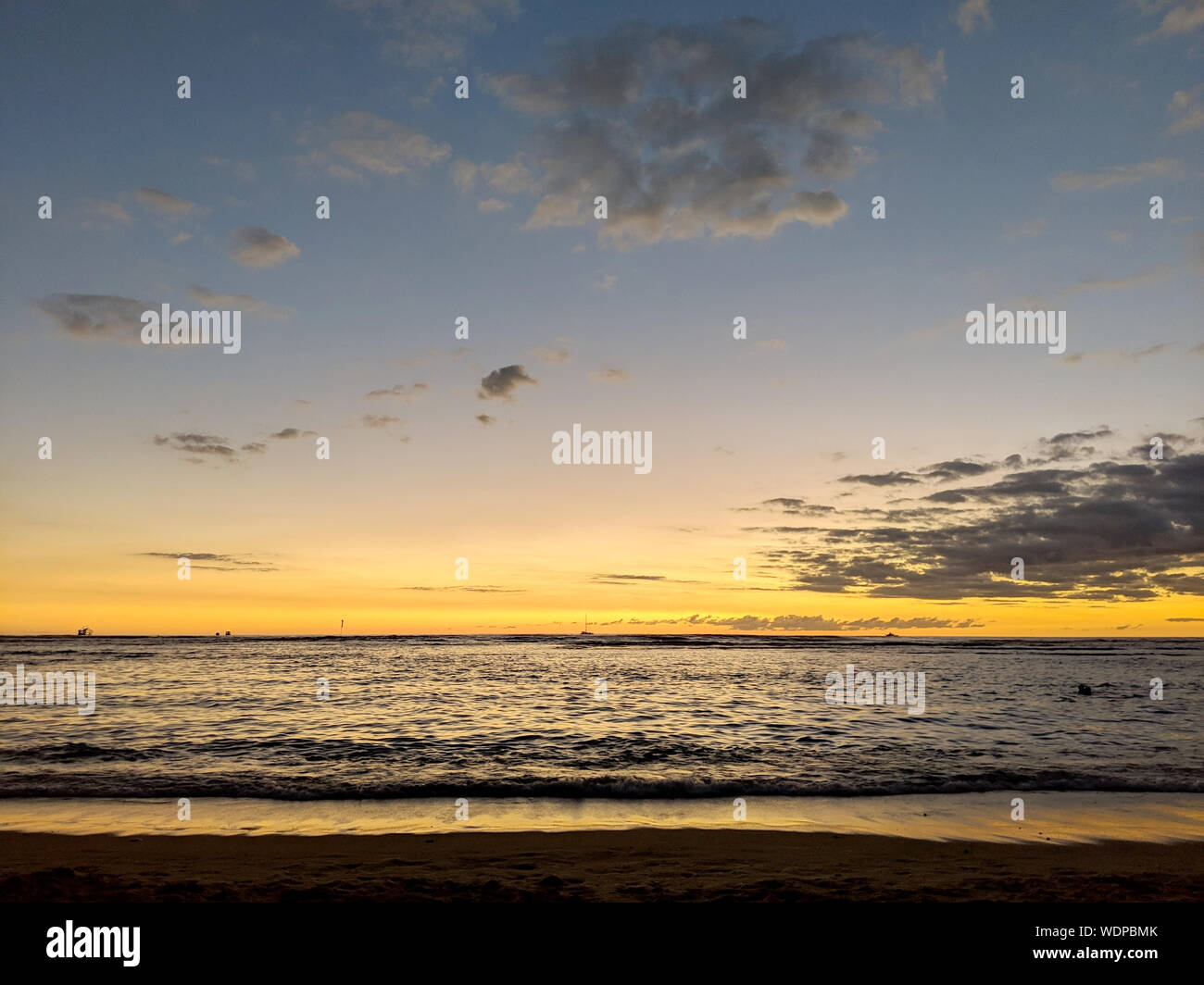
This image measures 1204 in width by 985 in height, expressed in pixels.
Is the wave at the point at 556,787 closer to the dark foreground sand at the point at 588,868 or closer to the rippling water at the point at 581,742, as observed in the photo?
the rippling water at the point at 581,742

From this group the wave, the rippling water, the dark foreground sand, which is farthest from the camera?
the rippling water

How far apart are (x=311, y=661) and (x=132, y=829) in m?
60.9

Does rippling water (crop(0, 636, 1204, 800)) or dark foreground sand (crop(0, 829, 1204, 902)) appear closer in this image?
dark foreground sand (crop(0, 829, 1204, 902))

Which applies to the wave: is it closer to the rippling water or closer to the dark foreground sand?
the rippling water

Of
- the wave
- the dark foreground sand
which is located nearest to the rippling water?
the wave

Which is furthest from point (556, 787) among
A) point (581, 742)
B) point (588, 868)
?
point (588, 868)

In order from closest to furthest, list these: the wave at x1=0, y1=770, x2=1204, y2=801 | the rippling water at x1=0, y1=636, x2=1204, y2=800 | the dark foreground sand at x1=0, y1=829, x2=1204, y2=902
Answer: the dark foreground sand at x1=0, y1=829, x2=1204, y2=902 < the wave at x1=0, y1=770, x2=1204, y2=801 < the rippling water at x1=0, y1=636, x2=1204, y2=800

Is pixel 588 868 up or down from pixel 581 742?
up

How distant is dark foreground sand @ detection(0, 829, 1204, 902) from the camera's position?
9.55 meters

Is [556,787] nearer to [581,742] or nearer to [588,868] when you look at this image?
[581,742]

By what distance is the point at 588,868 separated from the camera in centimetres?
1098

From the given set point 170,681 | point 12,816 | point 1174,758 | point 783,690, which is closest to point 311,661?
point 170,681
